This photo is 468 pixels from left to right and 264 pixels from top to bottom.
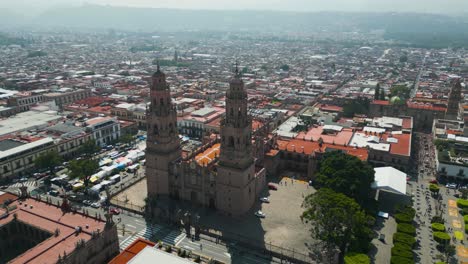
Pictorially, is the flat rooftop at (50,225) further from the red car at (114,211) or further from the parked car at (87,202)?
the parked car at (87,202)

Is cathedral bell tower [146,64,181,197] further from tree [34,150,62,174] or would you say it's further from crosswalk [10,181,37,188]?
crosswalk [10,181,37,188]

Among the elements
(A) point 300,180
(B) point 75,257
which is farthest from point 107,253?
(A) point 300,180

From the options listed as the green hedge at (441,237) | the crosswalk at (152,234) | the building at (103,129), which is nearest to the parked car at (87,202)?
the crosswalk at (152,234)

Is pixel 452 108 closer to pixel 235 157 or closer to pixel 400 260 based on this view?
pixel 400 260

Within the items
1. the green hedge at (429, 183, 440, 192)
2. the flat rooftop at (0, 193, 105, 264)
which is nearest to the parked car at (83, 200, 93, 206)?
the flat rooftop at (0, 193, 105, 264)

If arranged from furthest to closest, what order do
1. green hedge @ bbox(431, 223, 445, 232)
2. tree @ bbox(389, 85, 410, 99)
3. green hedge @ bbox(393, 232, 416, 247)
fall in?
tree @ bbox(389, 85, 410, 99) < green hedge @ bbox(431, 223, 445, 232) < green hedge @ bbox(393, 232, 416, 247)

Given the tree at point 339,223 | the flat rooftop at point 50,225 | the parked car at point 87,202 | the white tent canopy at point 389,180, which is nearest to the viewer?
the flat rooftop at point 50,225
